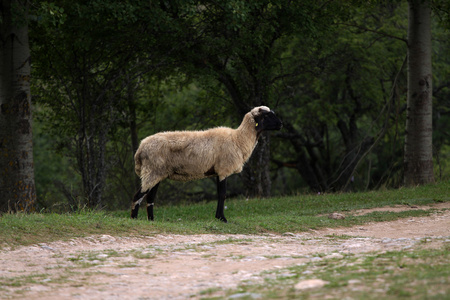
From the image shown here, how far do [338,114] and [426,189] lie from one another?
10214 millimetres

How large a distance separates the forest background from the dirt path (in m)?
3.53

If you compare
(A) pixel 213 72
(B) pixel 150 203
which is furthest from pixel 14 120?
(A) pixel 213 72

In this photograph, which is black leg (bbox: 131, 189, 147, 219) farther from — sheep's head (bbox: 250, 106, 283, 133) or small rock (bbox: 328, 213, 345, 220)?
small rock (bbox: 328, 213, 345, 220)

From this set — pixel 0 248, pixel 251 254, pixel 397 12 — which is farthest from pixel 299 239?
pixel 397 12

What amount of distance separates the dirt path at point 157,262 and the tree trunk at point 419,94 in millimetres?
7885

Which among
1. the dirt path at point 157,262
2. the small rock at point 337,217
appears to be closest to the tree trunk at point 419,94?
the small rock at point 337,217

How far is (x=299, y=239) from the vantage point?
357 inches

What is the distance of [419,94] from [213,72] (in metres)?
6.33

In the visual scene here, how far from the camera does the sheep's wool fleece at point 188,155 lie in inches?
448

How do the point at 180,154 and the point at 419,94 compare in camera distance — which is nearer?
the point at 180,154

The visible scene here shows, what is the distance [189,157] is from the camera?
451 inches

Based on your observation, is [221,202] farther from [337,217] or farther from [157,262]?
[157,262]

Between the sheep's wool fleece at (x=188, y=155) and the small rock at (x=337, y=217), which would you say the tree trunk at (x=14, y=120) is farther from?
the small rock at (x=337, y=217)

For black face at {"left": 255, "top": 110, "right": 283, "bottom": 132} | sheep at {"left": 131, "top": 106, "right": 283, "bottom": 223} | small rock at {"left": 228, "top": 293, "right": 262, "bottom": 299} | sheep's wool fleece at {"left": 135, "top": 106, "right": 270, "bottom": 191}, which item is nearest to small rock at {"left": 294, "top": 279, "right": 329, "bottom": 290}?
small rock at {"left": 228, "top": 293, "right": 262, "bottom": 299}
